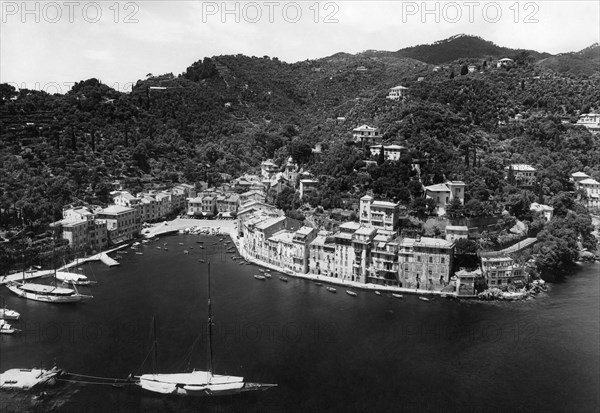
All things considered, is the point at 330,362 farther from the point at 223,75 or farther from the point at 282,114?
the point at 223,75

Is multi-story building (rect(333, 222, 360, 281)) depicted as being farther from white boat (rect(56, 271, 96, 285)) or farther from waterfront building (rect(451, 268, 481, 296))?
white boat (rect(56, 271, 96, 285))

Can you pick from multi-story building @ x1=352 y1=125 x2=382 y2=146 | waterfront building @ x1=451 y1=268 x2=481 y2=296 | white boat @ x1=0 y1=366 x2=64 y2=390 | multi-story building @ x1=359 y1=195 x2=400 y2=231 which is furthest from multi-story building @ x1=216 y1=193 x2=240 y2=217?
white boat @ x1=0 y1=366 x2=64 y2=390

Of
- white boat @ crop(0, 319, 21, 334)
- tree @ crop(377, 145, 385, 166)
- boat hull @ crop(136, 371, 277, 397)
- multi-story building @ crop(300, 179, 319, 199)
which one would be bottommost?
boat hull @ crop(136, 371, 277, 397)

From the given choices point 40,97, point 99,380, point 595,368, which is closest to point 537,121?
point 595,368

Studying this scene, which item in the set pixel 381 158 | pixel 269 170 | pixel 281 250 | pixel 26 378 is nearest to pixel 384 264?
pixel 281 250

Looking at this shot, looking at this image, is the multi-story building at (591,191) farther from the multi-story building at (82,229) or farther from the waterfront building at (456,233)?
the multi-story building at (82,229)
